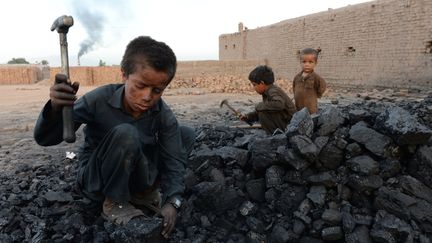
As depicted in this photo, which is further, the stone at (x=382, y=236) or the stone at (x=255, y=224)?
the stone at (x=255, y=224)

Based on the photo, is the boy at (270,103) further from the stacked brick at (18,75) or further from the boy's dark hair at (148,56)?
the stacked brick at (18,75)

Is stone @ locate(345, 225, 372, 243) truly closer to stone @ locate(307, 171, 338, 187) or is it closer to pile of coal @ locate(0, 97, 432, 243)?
pile of coal @ locate(0, 97, 432, 243)

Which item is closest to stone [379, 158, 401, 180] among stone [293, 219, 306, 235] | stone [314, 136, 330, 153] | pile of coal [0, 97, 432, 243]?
pile of coal [0, 97, 432, 243]

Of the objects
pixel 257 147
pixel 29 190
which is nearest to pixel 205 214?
pixel 257 147

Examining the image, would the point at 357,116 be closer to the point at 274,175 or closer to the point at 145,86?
the point at 274,175

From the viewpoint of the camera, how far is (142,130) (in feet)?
7.30

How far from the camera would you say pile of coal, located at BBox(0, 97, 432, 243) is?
2.23 metres

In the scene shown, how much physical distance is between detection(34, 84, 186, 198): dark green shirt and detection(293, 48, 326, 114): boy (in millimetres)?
3278

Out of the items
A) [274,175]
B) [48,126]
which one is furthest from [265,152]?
[48,126]

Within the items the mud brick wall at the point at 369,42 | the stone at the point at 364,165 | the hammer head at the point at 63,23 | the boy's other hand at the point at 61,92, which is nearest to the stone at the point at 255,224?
the stone at the point at 364,165

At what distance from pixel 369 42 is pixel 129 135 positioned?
38.0 ft

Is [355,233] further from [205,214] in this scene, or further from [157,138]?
[157,138]

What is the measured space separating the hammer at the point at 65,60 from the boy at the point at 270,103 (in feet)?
8.34

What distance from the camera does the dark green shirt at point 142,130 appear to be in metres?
2.05
